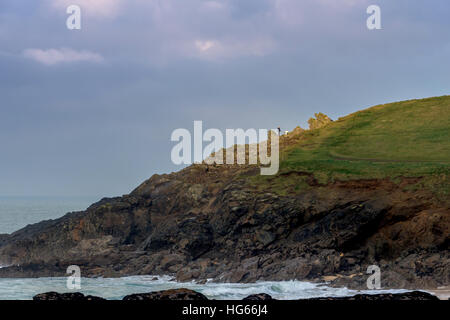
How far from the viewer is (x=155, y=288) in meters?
36.8

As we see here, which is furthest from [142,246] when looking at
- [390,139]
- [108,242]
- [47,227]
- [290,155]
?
[390,139]

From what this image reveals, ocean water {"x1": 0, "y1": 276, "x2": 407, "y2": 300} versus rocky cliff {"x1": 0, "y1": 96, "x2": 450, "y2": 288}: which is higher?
rocky cliff {"x1": 0, "y1": 96, "x2": 450, "y2": 288}

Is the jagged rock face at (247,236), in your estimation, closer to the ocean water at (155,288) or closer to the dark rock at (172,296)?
the ocean water at (155,288)

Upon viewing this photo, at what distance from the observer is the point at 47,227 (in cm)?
5425

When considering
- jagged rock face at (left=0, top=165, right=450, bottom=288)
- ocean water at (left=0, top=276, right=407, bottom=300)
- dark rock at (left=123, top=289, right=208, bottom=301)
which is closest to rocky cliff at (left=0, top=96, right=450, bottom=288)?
jagged rock face at (left=0, top=165, right=450, bottom=288)

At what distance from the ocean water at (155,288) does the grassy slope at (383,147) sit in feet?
43.7

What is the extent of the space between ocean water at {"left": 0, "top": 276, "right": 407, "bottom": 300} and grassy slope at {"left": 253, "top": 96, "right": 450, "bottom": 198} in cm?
1333

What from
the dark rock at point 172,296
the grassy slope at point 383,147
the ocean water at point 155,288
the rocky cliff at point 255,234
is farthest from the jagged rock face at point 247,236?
the dark rock at point 172,296

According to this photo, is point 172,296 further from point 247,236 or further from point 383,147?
point 383,147

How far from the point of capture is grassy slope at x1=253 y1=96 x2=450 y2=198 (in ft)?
151

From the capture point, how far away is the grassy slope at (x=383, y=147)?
151ft

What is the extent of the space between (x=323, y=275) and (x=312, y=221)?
7.05 metres

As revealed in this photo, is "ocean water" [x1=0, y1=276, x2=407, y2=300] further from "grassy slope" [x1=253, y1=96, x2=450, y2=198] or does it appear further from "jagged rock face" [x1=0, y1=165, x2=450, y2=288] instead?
"grassy slope" [x1=253, y1=96, x2=450, y2=198]

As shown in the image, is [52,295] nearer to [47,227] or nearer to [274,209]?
[274,209]
